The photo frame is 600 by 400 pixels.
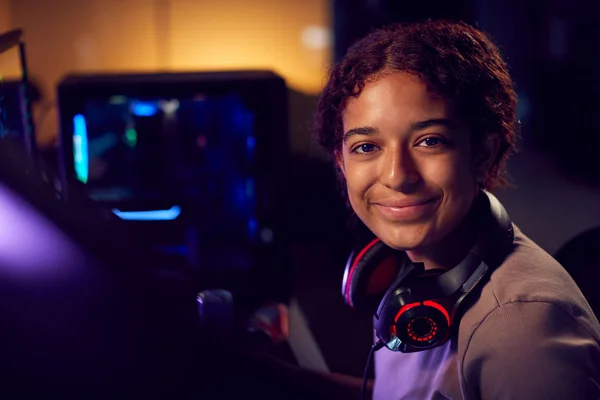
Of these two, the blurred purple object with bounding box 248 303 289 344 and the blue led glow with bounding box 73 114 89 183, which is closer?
the blurred purple object with bounding box 248 303 289 344

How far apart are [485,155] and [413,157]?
17cm

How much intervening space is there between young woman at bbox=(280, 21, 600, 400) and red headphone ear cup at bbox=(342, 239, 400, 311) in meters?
0.07

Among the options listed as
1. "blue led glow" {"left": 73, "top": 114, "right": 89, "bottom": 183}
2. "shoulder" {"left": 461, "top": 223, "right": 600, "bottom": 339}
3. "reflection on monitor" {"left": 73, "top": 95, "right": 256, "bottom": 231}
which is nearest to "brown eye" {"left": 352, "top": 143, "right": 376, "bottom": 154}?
"shoulder" {"left": 461, "top": 223, "right": 600, "bottom": 339}

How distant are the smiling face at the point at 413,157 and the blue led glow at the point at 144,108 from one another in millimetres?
1628

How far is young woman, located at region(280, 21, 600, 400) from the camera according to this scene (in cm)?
83

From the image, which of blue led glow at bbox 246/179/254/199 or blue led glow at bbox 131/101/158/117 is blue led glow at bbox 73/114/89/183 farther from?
blue led glow at bbox 246/179/254/199

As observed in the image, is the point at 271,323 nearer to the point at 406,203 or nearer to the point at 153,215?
the point at 406,203

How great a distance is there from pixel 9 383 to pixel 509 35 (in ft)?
9.67

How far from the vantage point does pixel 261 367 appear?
94 centimetres

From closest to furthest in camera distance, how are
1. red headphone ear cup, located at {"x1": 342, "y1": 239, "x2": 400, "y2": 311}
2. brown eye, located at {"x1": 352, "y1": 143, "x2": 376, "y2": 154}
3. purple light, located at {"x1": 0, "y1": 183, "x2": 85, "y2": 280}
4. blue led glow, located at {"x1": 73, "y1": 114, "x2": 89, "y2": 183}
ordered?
purple light, located at {"x1": 0, "y1": 183, "x2": 85, "y2": 280}
brown eye, located at {"x1": 352, "y1": 143, "x2": 376, "y2": 154}
red headphone ear cup, located at {"x1": 342, "y1": 239, "x2": 400, "y2": 311}
blue led glow, located at {"x1": 73, "y1": 114, "x2": 89, "y2": 183}

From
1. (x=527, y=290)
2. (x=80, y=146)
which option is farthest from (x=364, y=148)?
(x=80, y=146)

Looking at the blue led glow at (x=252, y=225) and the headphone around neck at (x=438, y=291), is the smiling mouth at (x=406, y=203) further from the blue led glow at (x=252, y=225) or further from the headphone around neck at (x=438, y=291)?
the blue led glow at (x=252, y=225)

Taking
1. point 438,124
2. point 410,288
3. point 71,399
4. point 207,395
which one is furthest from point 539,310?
point 71,399

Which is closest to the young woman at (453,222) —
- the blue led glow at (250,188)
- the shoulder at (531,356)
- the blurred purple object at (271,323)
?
the shoulder at (531,356)
